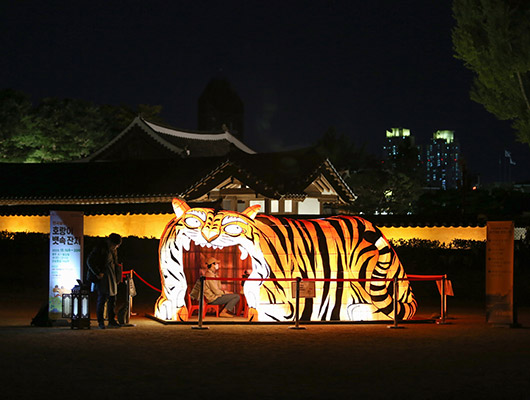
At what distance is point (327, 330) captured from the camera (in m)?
15.4

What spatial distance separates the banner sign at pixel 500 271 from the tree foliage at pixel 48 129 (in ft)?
136

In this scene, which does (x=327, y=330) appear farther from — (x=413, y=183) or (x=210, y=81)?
(x=210, y=81)

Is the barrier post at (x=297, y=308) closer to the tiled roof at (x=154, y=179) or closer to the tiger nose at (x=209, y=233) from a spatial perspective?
the tiger nose at (x=209, y=233)

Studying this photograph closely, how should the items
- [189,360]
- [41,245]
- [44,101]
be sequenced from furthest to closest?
1. [44,101]
2. [41,245]
3. [189,360]

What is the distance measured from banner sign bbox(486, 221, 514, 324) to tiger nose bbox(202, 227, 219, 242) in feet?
18.1

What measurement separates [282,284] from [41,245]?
15.5m

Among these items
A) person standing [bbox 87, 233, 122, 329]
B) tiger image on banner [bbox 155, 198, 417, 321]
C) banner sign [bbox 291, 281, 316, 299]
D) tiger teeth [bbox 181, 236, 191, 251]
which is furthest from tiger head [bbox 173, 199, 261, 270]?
person standing [bbox 87, 233, 122, 329]

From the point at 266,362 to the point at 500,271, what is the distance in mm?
7099

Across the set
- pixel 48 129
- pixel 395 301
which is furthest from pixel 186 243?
pixel 48 129

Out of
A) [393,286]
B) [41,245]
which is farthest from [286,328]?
[41,245]

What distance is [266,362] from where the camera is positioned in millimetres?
11320

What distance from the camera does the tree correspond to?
28.6 meters

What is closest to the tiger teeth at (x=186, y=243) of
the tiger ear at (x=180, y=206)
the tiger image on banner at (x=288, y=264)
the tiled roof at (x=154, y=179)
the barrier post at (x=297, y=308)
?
the tiger image on banner at (x=288, y=264)

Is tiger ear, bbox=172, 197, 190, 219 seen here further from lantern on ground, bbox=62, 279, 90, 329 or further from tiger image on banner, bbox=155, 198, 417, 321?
lantern on ground, bbox=62, 279, 90, 329
